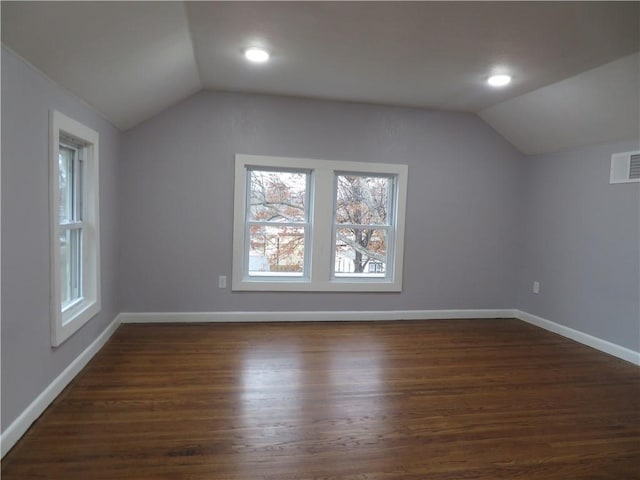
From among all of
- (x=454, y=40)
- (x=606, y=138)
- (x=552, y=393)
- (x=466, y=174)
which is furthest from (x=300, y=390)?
(x=606, y=138)

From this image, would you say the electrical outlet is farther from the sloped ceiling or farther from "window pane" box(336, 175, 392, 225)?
"window pane" box(336, 175, 392, 225)

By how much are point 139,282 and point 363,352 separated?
2335 mm

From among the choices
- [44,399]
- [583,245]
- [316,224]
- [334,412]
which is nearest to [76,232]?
[44,399]

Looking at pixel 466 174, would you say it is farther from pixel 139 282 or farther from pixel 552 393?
pixel 139 282

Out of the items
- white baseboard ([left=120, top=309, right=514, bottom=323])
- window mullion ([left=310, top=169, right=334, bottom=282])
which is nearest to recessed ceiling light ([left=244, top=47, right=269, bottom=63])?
window mullion ([left=310, top=169, right=334, bottom=282])

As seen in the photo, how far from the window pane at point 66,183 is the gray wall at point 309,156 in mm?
968

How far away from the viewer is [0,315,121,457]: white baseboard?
1.93 m

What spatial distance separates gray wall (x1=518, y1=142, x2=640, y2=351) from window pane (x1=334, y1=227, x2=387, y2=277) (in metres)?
1.70

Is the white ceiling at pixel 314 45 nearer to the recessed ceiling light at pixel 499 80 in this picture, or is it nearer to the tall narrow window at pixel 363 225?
the recessed ceiling light at pixel 499 80

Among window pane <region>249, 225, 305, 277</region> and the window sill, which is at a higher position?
window pane <region>249, 225, 305, 277</region>

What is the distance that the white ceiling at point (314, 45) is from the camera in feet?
6.89

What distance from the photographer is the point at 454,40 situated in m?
2.60

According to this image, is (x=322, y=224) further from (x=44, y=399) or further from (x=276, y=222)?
(x=44, y=399)

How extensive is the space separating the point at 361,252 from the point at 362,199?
600mm
